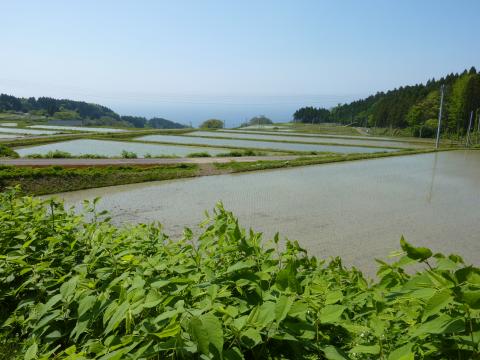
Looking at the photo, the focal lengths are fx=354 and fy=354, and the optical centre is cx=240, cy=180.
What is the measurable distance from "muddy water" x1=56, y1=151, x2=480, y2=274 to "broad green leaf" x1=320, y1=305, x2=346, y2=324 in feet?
19.5

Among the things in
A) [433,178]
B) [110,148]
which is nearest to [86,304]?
[433,178]

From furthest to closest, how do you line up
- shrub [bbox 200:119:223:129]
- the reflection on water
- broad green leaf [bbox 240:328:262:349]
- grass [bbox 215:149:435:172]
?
shrub [bbox 200:119:223:129], grass [bbox 215:149:435:172], the reflection on water, broad green leaf [bbox 240:328:262:349]

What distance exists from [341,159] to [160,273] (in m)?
22.0

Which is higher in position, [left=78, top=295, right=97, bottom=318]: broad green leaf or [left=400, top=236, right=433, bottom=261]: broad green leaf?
[left=400, top=236, right=433, bottom=261]: broad green leaf

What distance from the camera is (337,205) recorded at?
11.8m

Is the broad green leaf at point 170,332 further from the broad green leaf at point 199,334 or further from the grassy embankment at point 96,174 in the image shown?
the grassy embankment at point 96,174

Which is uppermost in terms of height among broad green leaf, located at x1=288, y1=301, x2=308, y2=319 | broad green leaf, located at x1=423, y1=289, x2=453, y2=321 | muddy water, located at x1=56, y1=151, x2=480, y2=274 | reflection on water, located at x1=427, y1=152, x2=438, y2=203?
broad green leaf, located at x1=423, y1=289, x2=453, y2=321

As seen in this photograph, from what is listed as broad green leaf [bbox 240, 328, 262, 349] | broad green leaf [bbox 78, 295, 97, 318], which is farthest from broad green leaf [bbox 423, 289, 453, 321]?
broad green leaf [bbox 78, 295, 97, 318]

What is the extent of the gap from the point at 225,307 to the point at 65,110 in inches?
4214

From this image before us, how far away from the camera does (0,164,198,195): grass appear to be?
14086 millimetres

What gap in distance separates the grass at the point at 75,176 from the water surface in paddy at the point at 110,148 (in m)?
7.20

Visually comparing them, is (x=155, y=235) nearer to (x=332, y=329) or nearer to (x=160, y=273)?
(x=160, y=273)

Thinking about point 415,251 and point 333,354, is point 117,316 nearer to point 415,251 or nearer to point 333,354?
point 333,354

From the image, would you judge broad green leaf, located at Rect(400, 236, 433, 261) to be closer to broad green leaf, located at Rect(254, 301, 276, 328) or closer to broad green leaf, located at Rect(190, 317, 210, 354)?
broad green leaf, located at Rect(254, 301, 276, 328)
